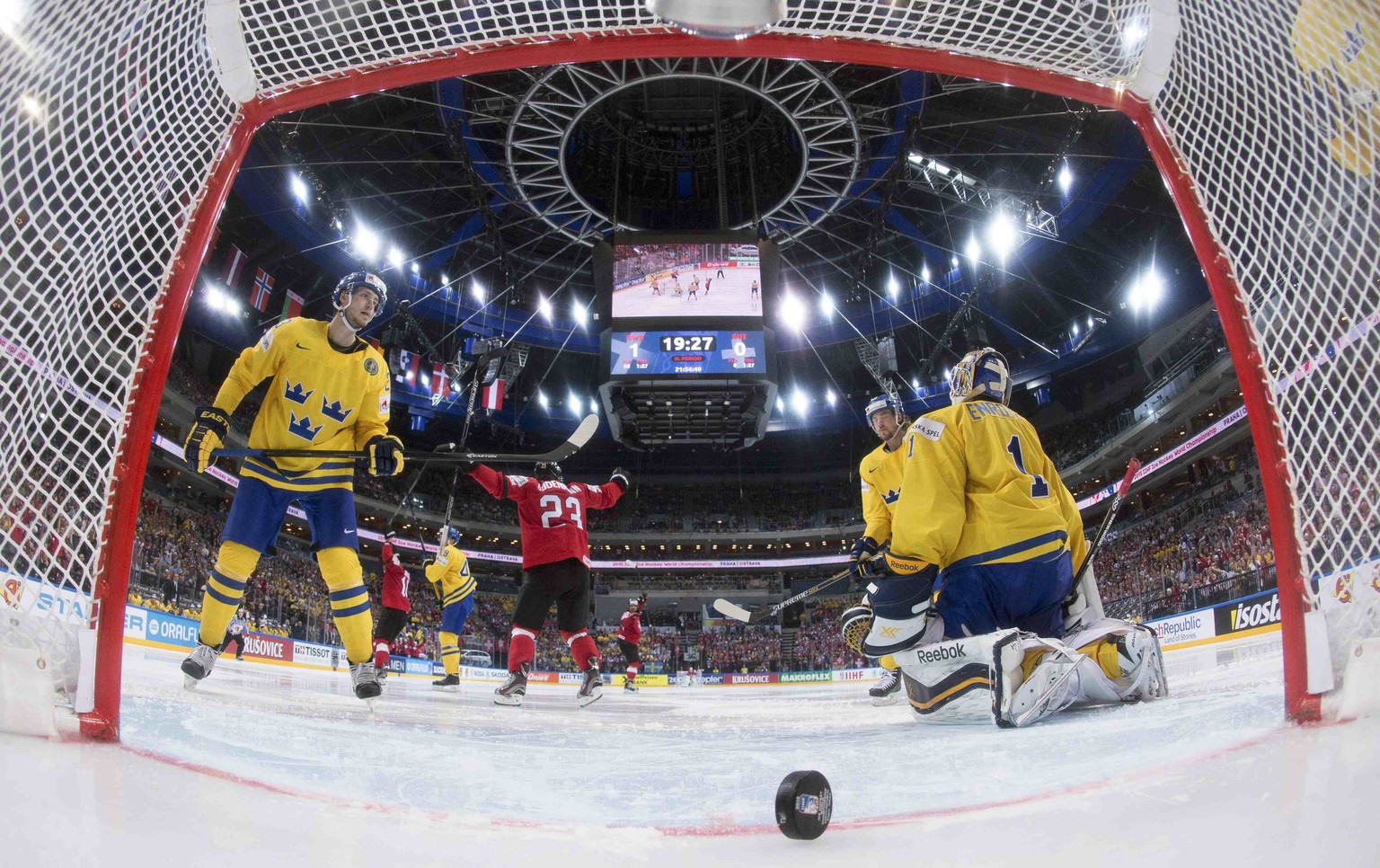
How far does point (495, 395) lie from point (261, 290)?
7.07 m

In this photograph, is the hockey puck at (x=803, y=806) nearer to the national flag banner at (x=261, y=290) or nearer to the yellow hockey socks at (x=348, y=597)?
the yellow hockey socks at (x=348, y=597)

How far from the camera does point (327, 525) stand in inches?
137

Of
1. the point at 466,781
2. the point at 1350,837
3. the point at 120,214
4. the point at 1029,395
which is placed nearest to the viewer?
the point at 1350,837

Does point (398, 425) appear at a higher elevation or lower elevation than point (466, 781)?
higher

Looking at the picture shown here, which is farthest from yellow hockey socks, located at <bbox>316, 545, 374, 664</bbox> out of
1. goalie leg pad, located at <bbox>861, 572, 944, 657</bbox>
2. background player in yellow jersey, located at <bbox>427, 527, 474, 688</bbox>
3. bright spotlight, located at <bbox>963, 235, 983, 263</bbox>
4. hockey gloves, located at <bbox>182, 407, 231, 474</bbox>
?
bright spotlight, located at <bbox>963, 235, 983, 263</bbox>

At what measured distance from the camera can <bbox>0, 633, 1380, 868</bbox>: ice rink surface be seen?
985 millimetres

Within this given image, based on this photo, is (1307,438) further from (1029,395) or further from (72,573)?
(1029,395)

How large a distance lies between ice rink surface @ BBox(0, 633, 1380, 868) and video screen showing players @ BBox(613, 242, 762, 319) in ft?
33.2

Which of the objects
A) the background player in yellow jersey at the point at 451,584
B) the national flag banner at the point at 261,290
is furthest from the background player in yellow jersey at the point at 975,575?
the national flag banner at the point at 261,290

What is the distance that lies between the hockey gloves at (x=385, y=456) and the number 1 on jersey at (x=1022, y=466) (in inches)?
101

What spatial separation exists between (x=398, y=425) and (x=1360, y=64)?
92.3 feet

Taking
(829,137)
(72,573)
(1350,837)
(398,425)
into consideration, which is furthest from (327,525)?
(398,425)

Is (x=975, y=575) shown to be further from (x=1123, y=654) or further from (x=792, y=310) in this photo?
(x=792, y=310)

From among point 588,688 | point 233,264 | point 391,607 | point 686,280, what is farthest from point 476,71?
point 233,264
